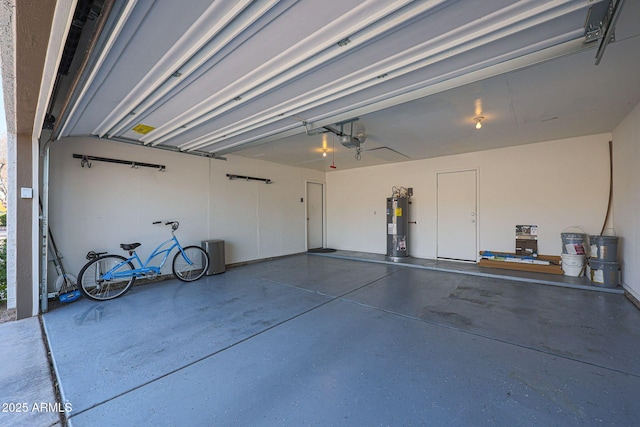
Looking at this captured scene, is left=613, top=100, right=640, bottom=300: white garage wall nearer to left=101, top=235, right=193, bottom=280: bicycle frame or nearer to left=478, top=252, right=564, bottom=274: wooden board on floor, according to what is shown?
left=478, top=252, right=564, bottom=274: wooden board on floor

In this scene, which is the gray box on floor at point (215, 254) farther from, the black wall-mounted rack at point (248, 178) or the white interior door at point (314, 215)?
the white interior door at point (314, 215)

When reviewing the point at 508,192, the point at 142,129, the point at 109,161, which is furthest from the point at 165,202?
the point at 508,192

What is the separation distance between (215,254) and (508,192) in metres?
6.01

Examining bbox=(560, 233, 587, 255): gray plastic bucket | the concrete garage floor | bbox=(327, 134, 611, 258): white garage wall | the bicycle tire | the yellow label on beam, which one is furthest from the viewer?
bbox=(327, 134, 611, 258): white garage wall

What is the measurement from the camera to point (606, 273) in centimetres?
384

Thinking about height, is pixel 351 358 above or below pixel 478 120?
below

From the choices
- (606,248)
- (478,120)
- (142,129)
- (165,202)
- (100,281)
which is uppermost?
(478,120)

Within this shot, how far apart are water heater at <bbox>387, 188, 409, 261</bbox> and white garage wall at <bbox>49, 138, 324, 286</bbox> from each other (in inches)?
102

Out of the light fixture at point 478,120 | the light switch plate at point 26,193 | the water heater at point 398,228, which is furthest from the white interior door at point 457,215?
the light switch plate at point 26,193

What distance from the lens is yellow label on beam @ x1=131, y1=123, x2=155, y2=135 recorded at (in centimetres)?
353

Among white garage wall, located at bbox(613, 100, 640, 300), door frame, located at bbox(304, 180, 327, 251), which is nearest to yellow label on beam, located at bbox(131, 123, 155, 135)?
door frame, located at bbox(304, 180, 327, 251)

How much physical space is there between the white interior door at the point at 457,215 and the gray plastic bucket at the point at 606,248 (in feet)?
6.32

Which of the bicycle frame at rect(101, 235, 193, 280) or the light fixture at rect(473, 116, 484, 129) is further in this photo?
the bicycle frame at rect(101, 235, 193, 280)

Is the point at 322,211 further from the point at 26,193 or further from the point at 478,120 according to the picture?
the point at 26,193
